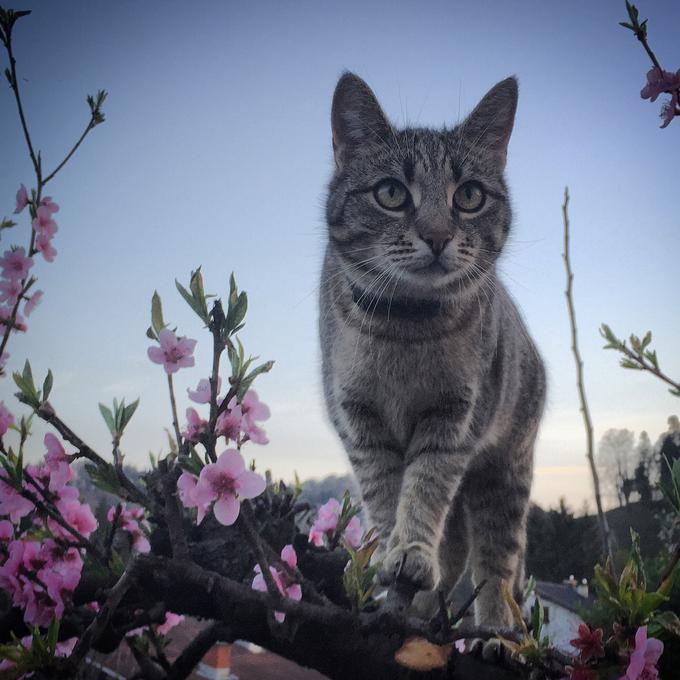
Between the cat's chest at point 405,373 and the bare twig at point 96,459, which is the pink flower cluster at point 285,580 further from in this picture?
the cat's chest at point 405,373

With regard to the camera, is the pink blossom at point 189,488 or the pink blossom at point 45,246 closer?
the pink blossom at point 189,488

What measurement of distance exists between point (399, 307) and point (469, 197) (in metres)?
0.40

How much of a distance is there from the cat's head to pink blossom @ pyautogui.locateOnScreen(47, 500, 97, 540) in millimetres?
925

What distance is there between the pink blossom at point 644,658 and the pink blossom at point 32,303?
4.89 ft

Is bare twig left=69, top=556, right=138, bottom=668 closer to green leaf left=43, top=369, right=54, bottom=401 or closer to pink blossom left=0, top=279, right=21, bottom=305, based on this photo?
green leaf left=43, top=369, right=54, bottom=401

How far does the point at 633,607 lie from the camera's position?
74 cm

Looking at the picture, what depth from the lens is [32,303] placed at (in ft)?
5.17

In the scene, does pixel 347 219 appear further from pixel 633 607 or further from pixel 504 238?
pixel 633 607

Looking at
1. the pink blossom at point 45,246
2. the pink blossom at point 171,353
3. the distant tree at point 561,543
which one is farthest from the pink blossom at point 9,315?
the distant tree at point 561,543

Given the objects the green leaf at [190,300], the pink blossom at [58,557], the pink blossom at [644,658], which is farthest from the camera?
the pink blossom at [58,557]

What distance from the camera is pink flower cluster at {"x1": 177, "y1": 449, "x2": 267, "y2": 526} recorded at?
817 mm

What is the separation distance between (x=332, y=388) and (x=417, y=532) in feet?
1.90

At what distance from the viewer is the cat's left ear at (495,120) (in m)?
1.83

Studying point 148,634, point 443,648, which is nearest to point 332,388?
point 148,634
